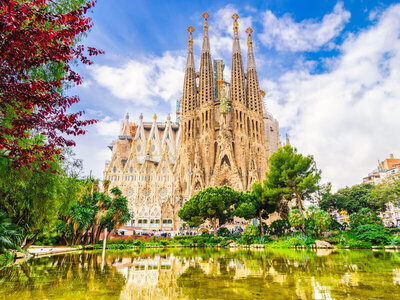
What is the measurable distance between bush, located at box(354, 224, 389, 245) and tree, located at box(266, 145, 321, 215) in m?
6.56

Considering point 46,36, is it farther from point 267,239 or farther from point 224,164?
point 224,164

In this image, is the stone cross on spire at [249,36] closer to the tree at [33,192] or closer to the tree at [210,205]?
the tree at [210,205]

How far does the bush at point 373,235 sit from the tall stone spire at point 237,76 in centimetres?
3621

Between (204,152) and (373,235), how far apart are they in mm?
32588

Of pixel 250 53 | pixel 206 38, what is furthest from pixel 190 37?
pixel 250 53

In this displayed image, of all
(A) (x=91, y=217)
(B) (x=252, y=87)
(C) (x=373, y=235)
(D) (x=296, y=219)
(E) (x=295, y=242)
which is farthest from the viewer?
(B) (x=252, y=87)

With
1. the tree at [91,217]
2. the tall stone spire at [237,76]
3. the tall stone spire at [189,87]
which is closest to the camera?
the tree at [91,217]

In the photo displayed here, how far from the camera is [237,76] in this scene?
54500mm

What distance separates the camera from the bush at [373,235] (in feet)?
59.9

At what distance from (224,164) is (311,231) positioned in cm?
2554

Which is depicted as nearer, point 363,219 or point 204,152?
point 363,219

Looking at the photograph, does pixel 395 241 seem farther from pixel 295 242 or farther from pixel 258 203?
pixel 258 203

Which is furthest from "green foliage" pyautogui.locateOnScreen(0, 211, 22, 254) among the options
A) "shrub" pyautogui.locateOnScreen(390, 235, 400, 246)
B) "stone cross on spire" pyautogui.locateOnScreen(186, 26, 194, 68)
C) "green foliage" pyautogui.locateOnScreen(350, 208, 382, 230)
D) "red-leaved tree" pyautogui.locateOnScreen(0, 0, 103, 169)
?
"stone cross on spire" pyautogui.locateOnScreen(186, 26, 194, 68)

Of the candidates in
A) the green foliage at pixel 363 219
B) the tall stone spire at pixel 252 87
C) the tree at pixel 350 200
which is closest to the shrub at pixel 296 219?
the green foliage at pixel 363 219
